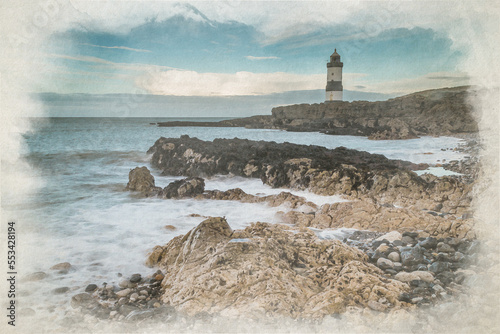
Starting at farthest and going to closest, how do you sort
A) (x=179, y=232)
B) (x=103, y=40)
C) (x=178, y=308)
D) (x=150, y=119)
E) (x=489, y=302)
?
(x=150, y=119)
(x=103, y=40)
(x=179, y=232)
(x=489, y=302)
(x=178, y=308)

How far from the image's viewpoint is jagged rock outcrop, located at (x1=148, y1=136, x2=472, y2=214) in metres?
3.09

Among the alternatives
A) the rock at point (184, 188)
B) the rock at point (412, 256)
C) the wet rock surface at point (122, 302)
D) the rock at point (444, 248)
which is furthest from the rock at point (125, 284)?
the rock at point (444, 248)

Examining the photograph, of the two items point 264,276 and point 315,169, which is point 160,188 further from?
point 315,169

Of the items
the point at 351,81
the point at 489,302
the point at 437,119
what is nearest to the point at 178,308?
the point at 489,302

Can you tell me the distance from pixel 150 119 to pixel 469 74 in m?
3.51

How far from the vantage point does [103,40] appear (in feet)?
10.2

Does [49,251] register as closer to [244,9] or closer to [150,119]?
[150,119]

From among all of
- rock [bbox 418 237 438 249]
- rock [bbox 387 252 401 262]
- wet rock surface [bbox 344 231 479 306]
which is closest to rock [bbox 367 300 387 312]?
wet rock surface [bbox 344 231 479 306]

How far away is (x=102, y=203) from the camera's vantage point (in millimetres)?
3129

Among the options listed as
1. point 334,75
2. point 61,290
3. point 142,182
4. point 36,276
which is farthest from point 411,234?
point 36,276

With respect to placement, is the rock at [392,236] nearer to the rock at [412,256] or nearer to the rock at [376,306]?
the rock at [412,256]

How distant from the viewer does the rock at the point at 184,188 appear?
326cm

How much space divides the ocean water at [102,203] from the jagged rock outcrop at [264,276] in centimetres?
30

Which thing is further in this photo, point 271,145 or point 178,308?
point 271,145
